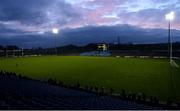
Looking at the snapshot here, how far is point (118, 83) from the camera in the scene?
4806 centimetres

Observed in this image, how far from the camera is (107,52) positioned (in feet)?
366

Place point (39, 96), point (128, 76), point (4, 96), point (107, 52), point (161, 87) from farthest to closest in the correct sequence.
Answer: point (107, 52) → point (128, 76) → point (161, 87) → point (39, 96) → point (4, 96)

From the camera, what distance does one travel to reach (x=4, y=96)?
20.7 meters

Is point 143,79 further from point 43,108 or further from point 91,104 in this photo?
point 43,108

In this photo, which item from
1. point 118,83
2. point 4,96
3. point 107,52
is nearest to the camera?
point 4,96

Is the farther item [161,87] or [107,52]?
[107,52]

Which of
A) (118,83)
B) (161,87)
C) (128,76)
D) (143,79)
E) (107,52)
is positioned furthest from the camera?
(107,52)

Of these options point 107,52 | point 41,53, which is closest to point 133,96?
point 107,52

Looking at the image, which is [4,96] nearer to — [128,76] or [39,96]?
[39,96]

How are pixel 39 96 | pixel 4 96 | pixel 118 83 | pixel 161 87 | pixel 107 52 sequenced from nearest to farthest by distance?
pixel 4 96, pixel 39 96, pixel 161 87, pixel 118 83, pixel 107 52

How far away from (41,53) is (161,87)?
85427 mm

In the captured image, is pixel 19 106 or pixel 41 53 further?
pixel 41 53

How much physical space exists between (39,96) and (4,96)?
218 cm

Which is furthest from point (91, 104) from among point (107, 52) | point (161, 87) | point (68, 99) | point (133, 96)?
point (107, 52)
